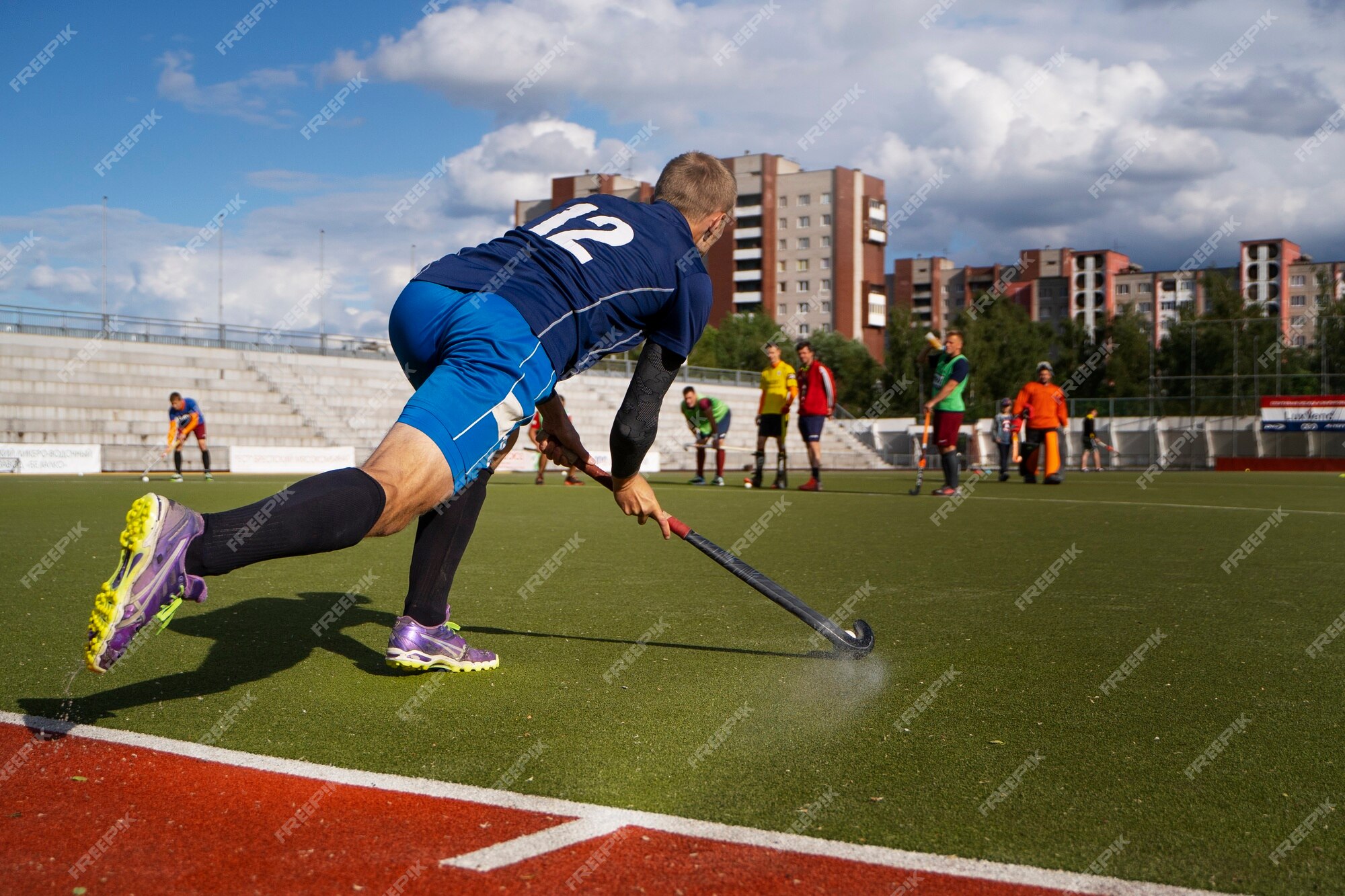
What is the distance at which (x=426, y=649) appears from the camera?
3.68 meters

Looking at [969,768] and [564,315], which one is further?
[564,315]

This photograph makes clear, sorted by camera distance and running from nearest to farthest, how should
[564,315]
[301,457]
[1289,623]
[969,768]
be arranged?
[969,768] → [564,315] → [1289,623] → [301,457]

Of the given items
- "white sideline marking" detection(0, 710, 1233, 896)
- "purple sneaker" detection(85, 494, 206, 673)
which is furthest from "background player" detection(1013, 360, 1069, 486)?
"purple sneaker" detection(85, 494, 206, 673)

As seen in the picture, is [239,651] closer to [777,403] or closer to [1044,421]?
[777,403]

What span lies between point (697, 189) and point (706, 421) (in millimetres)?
16495

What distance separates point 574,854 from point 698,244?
1.97 meters

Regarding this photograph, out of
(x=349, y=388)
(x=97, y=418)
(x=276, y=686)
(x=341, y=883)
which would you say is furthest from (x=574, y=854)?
(x=349, y=388)

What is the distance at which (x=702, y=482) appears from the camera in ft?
62.9

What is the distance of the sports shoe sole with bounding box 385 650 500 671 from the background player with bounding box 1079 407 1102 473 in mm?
27711

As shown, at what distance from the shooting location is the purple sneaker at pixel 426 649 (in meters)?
3.66

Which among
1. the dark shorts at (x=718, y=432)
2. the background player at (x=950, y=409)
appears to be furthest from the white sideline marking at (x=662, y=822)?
the dark shorts at (x=718, y=432)

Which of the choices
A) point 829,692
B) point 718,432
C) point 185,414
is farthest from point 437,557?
point 185,414

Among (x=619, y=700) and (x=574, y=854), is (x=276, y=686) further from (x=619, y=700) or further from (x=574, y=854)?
(x=574, y=854)

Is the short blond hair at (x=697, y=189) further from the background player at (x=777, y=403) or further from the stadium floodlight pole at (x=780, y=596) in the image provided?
the background player at (x=777, y=403)
